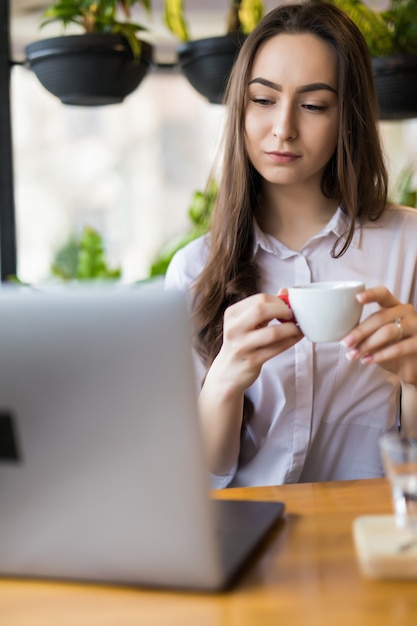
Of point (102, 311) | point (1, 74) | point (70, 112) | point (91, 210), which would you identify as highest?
point (1, 74)

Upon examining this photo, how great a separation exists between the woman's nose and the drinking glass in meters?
0.88

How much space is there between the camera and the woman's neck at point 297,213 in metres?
1.92

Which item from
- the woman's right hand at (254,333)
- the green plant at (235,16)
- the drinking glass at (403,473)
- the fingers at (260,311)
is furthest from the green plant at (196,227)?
the drinking glass at (403,473)

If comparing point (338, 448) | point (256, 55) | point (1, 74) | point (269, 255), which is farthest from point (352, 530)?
point (1, 74)

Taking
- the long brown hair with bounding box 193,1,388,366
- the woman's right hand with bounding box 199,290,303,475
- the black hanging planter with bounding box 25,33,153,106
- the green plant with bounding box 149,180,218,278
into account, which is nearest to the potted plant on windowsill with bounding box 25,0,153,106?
the black hanging planter with bounding box 25,33,153,106

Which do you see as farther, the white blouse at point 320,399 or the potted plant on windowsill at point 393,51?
the potted plant on windowsill at point 393,51

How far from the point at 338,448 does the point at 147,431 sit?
3.43 ft

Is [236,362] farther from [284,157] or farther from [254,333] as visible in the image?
[284,157]

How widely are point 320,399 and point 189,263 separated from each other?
421mm

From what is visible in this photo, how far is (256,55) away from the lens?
1.83 m

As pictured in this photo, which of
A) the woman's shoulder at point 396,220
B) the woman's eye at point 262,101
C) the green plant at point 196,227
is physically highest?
the woman's eye at point 262,101

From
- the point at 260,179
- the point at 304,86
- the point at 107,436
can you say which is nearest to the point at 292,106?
the point at 304,86

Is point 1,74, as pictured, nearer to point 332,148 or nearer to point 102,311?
point 332,148

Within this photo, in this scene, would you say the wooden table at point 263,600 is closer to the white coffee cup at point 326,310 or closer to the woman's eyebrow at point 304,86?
the white coffee cup at point 326,310
